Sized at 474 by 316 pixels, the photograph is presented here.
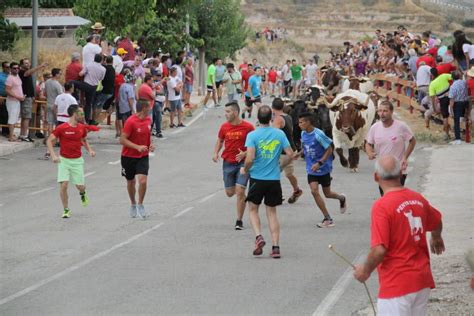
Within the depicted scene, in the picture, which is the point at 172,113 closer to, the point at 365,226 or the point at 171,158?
the point at 171,158

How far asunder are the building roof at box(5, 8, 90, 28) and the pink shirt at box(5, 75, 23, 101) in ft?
36.4

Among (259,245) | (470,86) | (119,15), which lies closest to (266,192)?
(259,245)

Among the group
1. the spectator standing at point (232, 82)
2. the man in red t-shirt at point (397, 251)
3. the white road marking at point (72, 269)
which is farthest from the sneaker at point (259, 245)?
the spectator standing at point (232, 82)

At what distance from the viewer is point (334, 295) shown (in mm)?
11852

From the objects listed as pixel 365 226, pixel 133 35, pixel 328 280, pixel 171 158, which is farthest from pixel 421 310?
pixel 133 35

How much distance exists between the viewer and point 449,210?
17859 millimetres

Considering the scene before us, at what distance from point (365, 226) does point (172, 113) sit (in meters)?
17.6

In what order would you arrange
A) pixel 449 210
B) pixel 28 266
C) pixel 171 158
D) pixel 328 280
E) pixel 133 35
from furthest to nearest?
pixel 133 35 < pixel 171 158 < pixel 449 210 < pixel 28 266 < pixel 328 280

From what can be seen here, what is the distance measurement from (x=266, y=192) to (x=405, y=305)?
233 inches

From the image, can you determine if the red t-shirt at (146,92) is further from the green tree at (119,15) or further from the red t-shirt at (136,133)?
the red t-shirt at (136,133)

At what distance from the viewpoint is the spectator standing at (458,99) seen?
27.2 m

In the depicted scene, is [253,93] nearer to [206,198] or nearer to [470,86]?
[470,86]

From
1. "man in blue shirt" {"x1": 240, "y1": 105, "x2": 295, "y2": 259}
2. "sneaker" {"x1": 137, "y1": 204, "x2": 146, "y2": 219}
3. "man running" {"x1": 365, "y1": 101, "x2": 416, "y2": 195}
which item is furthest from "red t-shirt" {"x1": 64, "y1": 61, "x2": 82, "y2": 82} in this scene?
"man in blue shirt" {"x1": 240, "y1": 105, "x2": 295, "y2": 259}

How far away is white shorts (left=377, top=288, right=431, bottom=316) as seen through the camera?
322 inches
